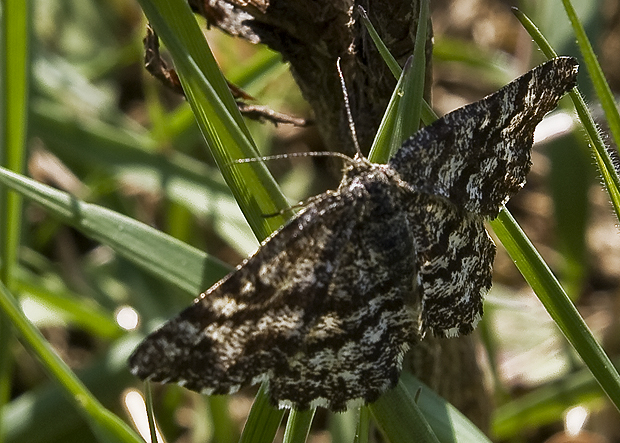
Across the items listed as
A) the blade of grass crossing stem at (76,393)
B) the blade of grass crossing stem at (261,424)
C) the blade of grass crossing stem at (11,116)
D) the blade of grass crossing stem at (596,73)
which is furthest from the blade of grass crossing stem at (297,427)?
the blade of grass crossing stem at (11,116)

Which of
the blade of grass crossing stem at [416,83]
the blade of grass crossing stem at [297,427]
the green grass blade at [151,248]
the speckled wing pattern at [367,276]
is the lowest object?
the blade of grass crossing stem at [297,427]

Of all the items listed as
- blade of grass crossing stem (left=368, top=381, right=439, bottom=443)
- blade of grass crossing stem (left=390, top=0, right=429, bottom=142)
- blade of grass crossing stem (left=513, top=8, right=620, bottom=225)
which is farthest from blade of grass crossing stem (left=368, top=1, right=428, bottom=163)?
blade of grass crossing stem (left=368, top=381, right=439, bottom=443)

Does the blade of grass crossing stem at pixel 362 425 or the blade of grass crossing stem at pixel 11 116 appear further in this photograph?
the blade of grass crossing stem at pixel 11 116

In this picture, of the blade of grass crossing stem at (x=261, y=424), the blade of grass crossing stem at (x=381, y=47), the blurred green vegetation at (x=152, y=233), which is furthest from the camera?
the blurred green vegetation at (x=152, y=233)

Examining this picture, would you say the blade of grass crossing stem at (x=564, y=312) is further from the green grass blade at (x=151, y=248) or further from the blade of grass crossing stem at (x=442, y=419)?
the green grass blade at (x=151, y=248)

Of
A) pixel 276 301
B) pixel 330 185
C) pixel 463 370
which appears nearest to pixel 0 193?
pixel 276 301

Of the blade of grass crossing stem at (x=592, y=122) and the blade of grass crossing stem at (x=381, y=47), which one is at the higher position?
the blade of grass crossing stem at (x=381, y=47)

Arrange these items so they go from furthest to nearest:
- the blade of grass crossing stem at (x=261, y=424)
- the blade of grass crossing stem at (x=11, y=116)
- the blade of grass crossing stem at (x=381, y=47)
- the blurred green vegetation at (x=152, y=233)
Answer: the blurred green vegetation at (x=152, y=233) < the blade of grass crossing stem at (x=11, y=116) < the blade of grass crossing stem at (x=261, y=424) < the blade of grass crossing stem at (x=381, y=47)

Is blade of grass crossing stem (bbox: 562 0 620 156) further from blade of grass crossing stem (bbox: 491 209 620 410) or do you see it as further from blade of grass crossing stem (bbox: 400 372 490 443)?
blade of grass crossing stem (bbox: 400 372 490 443)

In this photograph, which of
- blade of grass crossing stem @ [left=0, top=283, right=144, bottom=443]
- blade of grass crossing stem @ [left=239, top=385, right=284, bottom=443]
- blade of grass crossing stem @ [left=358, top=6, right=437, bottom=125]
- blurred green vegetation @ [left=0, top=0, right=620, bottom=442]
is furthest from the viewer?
blurred green vegetation @ [left=0, top=0, right=620, bottom=442]
